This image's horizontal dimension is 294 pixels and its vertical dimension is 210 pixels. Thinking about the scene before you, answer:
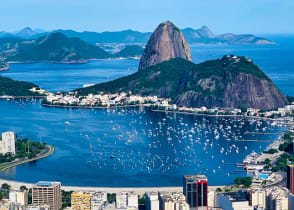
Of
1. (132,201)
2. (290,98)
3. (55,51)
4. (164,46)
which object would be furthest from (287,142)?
(55,51)

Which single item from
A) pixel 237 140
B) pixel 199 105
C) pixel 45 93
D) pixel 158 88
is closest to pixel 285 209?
pixel 237 140

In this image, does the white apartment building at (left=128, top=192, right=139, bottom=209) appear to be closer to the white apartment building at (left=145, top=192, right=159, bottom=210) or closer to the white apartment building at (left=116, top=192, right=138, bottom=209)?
the white apartment building at (left=116, top=192, right=138, bottom=209)

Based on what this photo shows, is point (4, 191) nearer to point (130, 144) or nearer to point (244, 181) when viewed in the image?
point (244, 181)

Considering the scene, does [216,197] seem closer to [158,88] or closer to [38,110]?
[38,110]

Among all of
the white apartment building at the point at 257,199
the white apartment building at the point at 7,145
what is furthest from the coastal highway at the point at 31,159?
the white apartment building at the point at 257,199

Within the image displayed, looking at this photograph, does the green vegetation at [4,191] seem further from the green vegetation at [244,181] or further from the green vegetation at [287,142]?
the green vegetation at [287,142]
